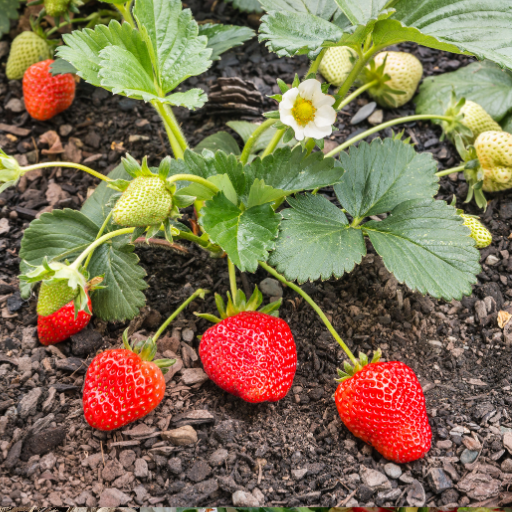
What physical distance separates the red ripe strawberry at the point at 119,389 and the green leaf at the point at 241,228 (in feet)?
0.98

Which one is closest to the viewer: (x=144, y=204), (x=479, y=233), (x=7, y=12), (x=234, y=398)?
(x=144, y=204)

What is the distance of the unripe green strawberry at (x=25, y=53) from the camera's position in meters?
1.69

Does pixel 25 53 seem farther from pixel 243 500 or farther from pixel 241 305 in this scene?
pixel 243 500

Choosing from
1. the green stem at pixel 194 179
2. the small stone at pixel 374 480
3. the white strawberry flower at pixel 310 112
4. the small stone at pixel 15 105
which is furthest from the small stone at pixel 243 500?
the small stone at pixel 15 105

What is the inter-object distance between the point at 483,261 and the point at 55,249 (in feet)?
3.44

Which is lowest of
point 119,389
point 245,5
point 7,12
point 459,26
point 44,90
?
point 119,389

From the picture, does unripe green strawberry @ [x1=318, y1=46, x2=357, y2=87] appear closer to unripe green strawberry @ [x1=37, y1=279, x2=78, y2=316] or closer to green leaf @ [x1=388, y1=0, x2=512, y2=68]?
green leaf @ [x1=388, y1=0, x2=512, y2=68]

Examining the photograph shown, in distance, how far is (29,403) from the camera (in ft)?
3.78

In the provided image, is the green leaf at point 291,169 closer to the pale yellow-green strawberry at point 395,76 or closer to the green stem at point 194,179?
the green stem at point 194,179

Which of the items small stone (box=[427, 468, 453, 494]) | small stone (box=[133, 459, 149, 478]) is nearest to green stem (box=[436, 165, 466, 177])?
small stone (box=[427, 468, 453, 494])

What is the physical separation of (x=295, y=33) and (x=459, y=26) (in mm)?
329

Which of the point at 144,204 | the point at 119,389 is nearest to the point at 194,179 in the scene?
the point at 144,204

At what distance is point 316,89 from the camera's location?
112 cm

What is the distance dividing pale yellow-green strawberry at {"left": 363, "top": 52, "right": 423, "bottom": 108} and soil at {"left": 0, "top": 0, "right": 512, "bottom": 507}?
0.31ft
